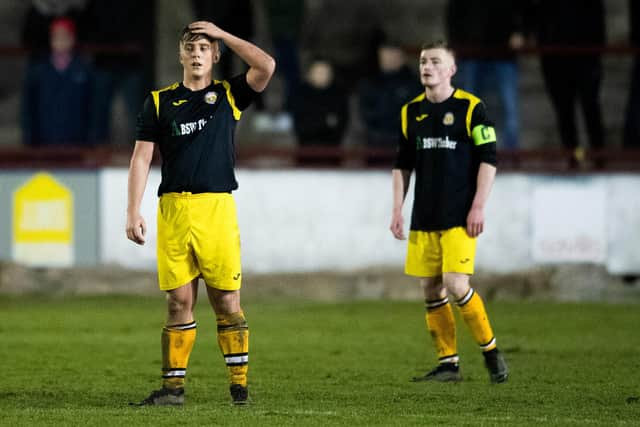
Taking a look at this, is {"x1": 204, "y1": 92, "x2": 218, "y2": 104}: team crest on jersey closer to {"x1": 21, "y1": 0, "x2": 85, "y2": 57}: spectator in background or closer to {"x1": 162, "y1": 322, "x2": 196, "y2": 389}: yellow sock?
{"x1": 162, "y1": 322, "x2": 196, "y2": 389}: yellow sock

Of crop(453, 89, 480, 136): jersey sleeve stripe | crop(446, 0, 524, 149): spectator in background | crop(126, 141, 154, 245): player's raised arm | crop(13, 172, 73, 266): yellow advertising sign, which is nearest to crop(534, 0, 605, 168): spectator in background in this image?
crop(446, 0, 524, 149): spectator in background

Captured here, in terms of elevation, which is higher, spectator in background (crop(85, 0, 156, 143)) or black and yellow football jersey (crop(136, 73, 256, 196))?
spectator in background (crop(85, 0, 156, 143))

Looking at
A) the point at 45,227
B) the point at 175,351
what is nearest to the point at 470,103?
the point at 175,351

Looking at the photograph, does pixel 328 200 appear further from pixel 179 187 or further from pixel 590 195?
pixel 179 187

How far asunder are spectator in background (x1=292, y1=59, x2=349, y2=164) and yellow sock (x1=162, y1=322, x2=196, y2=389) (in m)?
8.36

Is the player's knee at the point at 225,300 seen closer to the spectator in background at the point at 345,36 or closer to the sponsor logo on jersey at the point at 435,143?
the sponsor logo on jersey at the point at 435,143

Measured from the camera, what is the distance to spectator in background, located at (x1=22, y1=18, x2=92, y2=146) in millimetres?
16547

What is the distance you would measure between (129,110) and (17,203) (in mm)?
1863

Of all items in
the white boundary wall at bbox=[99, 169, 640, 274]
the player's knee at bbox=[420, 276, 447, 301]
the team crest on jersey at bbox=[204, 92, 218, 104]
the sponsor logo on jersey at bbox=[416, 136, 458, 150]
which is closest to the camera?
the team crest on jersey at bbox=[204, 92, 218, 104]

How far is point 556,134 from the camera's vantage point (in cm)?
1738

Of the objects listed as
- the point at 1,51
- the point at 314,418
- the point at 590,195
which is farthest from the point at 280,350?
the point at 1,51

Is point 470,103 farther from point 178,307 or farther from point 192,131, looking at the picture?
point 178,307

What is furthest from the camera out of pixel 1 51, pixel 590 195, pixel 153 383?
pixel 1 51

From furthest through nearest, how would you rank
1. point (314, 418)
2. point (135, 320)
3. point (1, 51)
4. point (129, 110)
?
point (1, 51) < point (129, 110) < point (135, 320) < point (314, 418)
